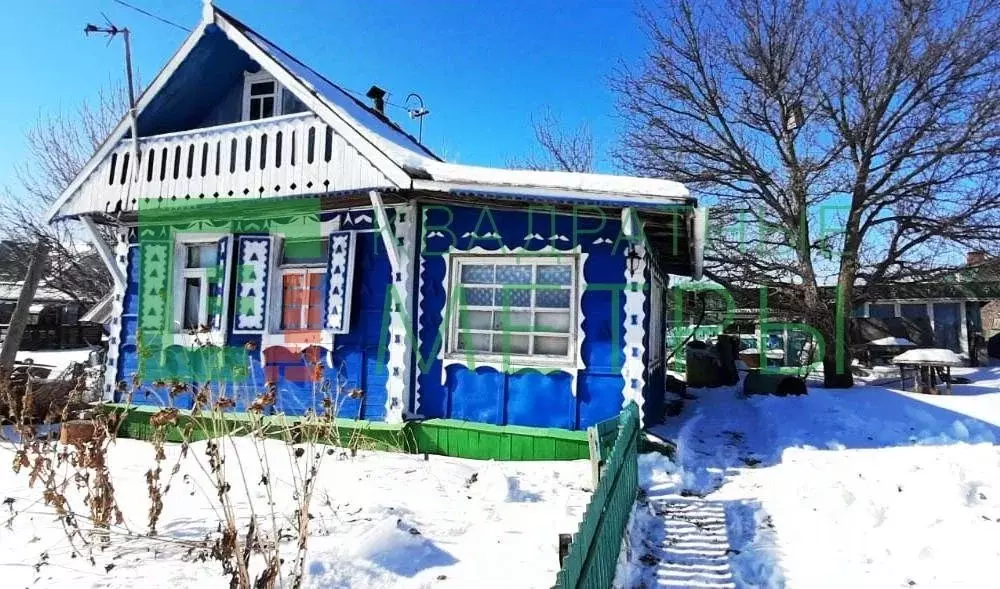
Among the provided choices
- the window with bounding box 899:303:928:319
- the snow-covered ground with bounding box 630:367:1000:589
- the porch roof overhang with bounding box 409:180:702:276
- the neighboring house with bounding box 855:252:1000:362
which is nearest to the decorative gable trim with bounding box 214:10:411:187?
the porch roof overhang with bounding box 409:180:702:276

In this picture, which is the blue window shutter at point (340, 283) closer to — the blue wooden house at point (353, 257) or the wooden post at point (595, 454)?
the blue wooden house at point (353, 257)

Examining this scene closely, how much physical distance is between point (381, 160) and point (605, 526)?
4.79 m

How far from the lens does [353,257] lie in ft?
23.4

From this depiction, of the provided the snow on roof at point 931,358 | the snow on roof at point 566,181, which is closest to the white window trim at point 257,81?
the snow on roof at point 566,181

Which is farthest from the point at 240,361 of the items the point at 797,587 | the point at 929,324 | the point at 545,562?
the point at 929,324

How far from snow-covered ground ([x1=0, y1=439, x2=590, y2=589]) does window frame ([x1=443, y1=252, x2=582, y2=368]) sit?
1192 millimetres

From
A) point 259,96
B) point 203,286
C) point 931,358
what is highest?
point 259,96

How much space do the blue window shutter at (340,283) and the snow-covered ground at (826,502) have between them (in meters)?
3.97

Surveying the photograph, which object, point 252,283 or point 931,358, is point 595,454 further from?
point 931,358

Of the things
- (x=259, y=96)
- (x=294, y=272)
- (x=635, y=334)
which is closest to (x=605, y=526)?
(x=635, y=334)

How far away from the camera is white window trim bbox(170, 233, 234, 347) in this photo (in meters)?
7.71

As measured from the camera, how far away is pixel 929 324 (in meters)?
22.9

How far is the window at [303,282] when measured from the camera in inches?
296

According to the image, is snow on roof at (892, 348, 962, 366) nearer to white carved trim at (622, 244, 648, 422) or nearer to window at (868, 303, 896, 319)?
white carved trim at (622, 244, 648, 422)
